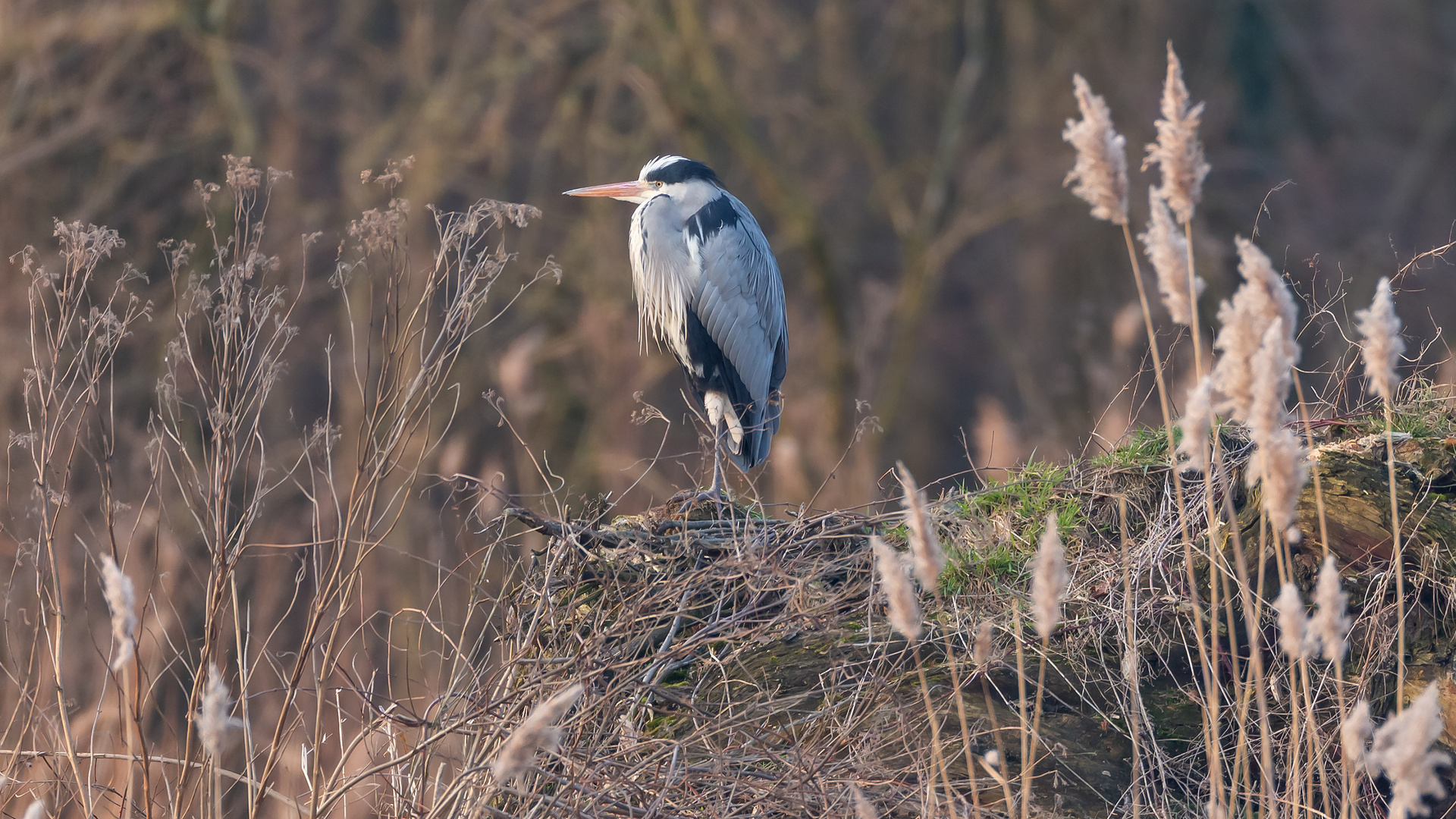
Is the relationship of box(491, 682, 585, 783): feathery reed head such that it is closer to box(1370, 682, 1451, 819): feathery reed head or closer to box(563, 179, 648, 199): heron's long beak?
box(1370, 682, 1451, 819): feathery reed head

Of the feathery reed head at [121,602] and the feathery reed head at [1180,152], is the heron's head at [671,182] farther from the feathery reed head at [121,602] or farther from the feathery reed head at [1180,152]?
the feathery reed head at [121,602]

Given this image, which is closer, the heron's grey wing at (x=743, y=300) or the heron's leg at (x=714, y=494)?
the heron's leg at (x=714, y=494)

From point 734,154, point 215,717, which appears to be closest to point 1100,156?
point 215,717

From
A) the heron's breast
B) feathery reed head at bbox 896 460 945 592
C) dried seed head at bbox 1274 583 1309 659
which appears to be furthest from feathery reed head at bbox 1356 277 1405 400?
the heron's breast

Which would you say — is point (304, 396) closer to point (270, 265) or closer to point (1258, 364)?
point (270, 265)

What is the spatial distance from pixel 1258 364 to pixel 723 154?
9113mm

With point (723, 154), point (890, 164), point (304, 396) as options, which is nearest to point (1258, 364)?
point (723, 154)

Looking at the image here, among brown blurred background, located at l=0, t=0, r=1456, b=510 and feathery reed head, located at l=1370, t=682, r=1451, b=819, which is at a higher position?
brown blurred background, located at l=0, t=0, r=1456, b=510

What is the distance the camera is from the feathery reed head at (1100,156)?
1.77 m

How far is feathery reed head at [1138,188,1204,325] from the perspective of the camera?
68.6 inches

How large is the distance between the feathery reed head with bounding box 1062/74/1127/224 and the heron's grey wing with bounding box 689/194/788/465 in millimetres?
2868

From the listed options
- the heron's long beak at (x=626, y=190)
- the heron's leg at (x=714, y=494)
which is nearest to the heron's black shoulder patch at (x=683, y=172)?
the heron's long beak at (x=626, y=190)

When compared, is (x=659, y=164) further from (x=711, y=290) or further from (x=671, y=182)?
(x=711, y=290)

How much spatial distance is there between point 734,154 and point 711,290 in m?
5.86
